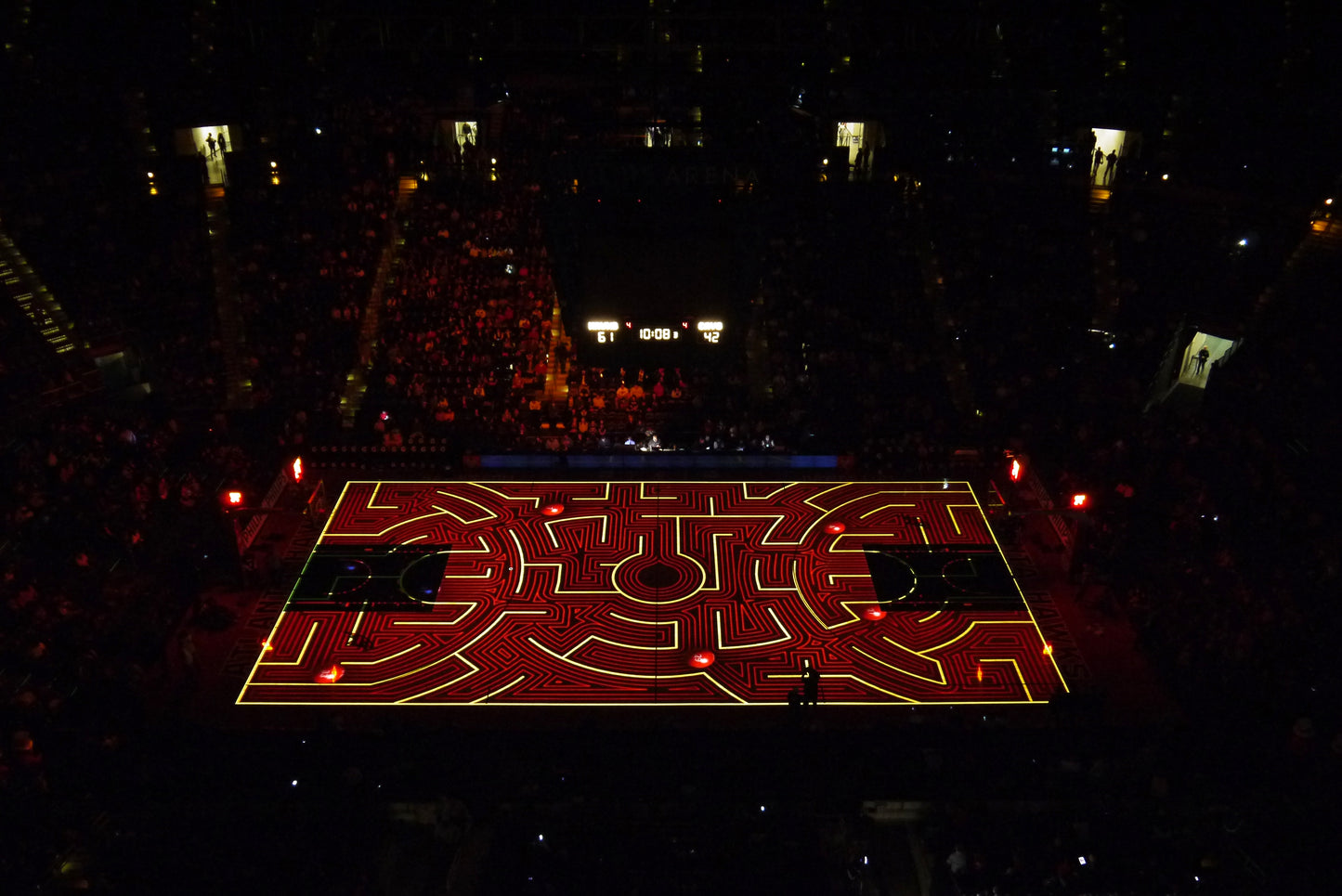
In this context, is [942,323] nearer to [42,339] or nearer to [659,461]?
[659,461]

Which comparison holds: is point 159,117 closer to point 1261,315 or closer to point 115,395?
point 115,395

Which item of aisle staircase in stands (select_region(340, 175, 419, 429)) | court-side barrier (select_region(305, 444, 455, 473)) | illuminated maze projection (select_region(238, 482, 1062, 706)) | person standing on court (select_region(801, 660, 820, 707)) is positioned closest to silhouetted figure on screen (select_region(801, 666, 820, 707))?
person standing on court (select_region(801, 660, 820, 707))

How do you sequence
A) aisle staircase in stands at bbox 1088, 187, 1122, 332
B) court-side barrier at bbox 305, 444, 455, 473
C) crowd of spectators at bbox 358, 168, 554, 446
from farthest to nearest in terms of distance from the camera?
aisle staircase in stands at bbox 1088, 187, 1122, 332 → crowd of spectators at bbox 358, 168, 554, 446 → court-side barrier at bbox 305, 444, 455, 473

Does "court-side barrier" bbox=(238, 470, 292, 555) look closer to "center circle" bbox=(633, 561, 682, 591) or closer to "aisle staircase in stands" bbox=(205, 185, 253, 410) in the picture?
"aisle staircase in stands" bbox=(205, 185, 253, 410)

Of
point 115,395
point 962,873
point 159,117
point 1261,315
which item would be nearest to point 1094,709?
point 962,873

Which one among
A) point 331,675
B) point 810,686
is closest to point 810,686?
point 810,686
